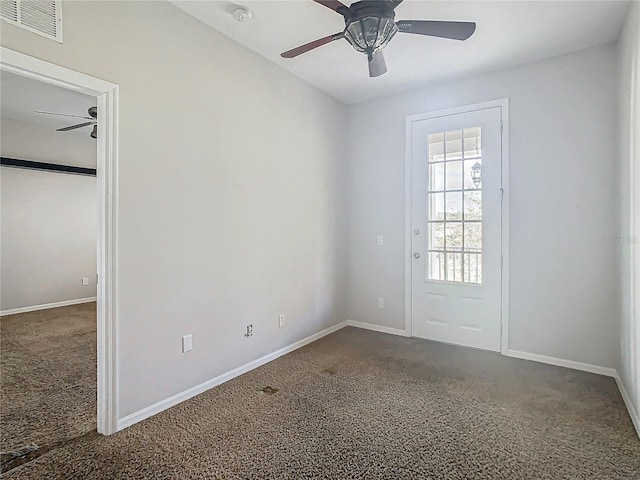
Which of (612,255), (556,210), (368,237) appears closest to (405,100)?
(368,237)

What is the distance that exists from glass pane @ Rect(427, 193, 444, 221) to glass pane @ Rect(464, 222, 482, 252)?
30cm

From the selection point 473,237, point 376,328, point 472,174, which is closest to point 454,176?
point 472,174

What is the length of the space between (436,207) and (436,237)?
13.0 inches

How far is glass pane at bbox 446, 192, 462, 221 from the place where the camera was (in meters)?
3.71

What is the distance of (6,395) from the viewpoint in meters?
2.68

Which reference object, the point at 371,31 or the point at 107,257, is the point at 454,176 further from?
the point at 107,257

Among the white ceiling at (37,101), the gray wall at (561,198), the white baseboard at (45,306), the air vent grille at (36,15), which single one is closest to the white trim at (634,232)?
the gray wall at (561,198)

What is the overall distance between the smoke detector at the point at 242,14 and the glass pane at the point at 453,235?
2.69m

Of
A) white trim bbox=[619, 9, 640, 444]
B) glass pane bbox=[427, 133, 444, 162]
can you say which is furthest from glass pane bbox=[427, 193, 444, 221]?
white trim bbox=[619, 9, 640, 444]

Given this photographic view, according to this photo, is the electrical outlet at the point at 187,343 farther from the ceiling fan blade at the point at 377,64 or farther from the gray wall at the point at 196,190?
the ceiling fan blade at the point at 377,64

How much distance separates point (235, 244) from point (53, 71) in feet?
5.36

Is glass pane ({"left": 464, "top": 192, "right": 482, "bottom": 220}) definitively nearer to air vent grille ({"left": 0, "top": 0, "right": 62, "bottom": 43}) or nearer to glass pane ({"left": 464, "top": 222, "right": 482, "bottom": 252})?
glass pane ({"left": 464, "top": 222, "right": 482, "bottom": 252})

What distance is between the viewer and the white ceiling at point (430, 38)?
97.8 inches

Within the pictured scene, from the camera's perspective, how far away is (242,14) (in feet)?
8.32
